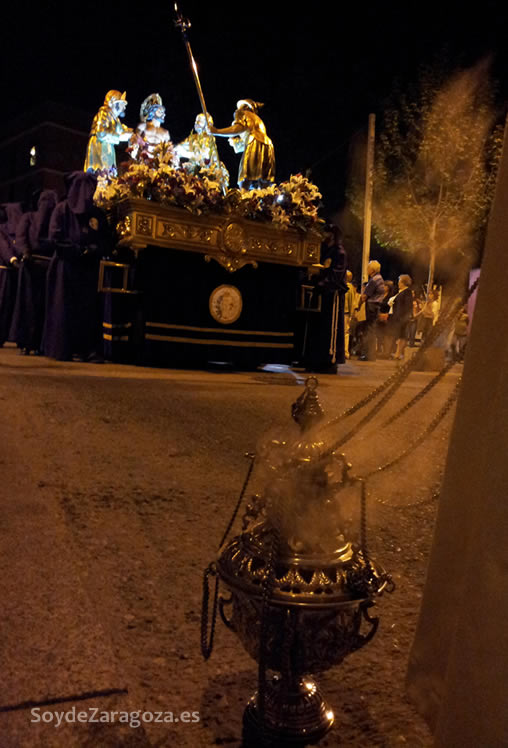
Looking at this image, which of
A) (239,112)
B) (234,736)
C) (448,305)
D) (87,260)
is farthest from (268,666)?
(239,112)

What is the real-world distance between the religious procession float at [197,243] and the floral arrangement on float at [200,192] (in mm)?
13

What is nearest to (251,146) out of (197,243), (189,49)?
(189,49)

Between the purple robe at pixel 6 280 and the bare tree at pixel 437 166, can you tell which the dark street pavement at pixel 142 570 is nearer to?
the purple robe at pixel 6 280

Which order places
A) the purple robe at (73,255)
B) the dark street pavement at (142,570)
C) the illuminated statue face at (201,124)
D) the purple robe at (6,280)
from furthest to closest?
1. the purple robe at (6,280)
2. the illuminated statue face at (201,124)
3. the purple robe at (73,255)
4. the dark street pavement at (142,570)

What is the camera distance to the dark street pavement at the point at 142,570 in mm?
1297

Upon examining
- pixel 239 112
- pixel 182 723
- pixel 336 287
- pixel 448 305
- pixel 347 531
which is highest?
pixel 239 112

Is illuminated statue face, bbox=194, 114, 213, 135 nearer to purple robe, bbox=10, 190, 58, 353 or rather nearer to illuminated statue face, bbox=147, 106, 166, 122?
illuminated statue face, bbox=147, 106, 166, 122

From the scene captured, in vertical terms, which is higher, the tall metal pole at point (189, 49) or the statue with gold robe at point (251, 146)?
the tall metal pole at point (189, 49)

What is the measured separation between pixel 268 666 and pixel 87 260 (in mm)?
7050

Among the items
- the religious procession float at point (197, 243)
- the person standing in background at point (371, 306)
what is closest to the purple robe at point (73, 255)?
the religious procession float at point (197, 243)

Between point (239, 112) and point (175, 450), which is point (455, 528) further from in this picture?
point (239, 112)

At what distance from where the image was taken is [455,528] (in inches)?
42.6

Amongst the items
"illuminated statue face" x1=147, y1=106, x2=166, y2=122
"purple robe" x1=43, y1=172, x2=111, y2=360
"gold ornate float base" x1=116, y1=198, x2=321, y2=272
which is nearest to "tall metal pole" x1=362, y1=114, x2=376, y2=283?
"gold ornate float base" x1=116, y1=198, x2=321, y2=272

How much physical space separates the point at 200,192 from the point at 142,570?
19.4ft
